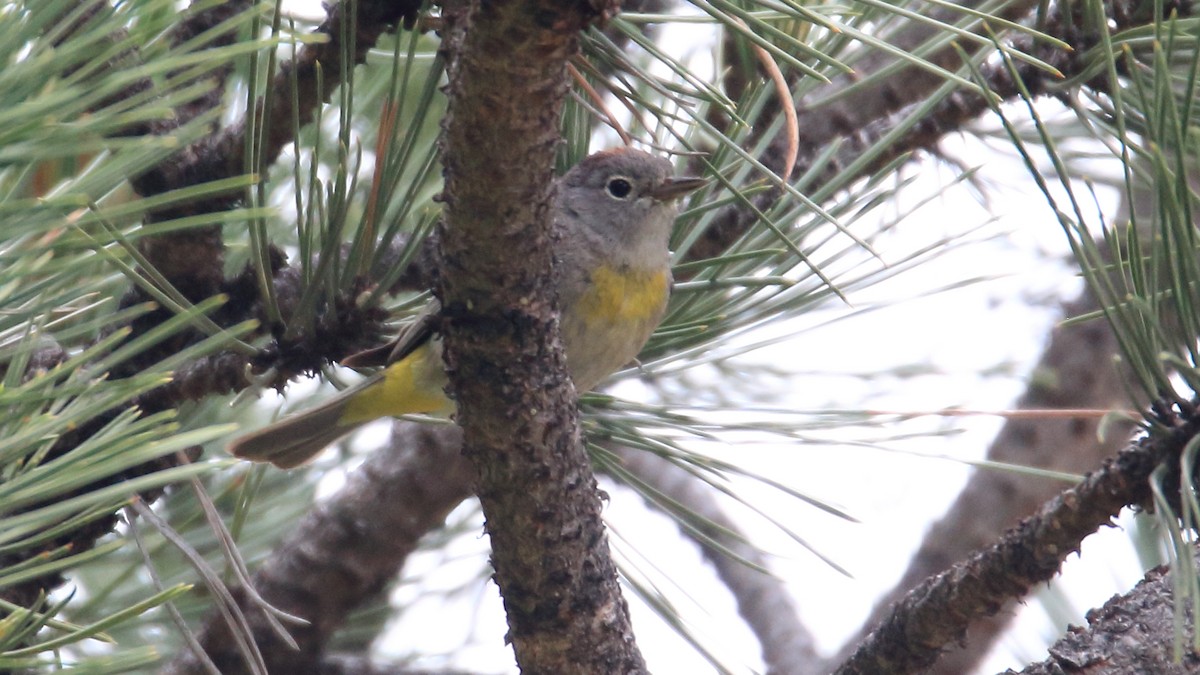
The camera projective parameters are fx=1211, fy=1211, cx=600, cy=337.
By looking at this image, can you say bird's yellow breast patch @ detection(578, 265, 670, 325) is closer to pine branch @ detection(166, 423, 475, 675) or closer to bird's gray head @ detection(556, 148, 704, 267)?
bird's gray head @ detection(556, 148, 704, 267)

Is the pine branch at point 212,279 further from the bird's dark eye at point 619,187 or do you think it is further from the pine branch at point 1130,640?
the pine branch at point 1130,640

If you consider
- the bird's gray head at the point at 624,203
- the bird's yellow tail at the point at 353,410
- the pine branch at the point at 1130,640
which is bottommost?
the pine branch at the point at 1130,640

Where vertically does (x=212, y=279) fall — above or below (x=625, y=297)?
below

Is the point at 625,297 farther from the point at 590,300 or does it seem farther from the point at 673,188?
the point at 673,188

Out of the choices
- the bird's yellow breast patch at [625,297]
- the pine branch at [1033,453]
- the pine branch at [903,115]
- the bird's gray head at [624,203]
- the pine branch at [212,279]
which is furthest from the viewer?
the pine branch at [1033,453]

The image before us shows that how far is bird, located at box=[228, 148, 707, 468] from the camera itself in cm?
242

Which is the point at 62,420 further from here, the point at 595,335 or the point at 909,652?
the point at 595,335

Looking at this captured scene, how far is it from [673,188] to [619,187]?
0.93ft

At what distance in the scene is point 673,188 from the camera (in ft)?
8.27

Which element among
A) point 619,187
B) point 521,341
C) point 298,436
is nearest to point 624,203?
point 619,187

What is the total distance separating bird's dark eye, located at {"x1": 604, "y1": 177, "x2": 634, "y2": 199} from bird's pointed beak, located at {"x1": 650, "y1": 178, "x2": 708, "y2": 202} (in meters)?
0.13

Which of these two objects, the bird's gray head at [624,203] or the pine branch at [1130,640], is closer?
the pine branch at [1130,640]

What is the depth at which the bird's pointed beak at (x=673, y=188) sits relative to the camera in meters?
2.45

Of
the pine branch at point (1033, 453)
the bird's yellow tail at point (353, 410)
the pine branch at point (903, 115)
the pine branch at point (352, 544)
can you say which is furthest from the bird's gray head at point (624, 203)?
the pine branch at point (1033, 453)
